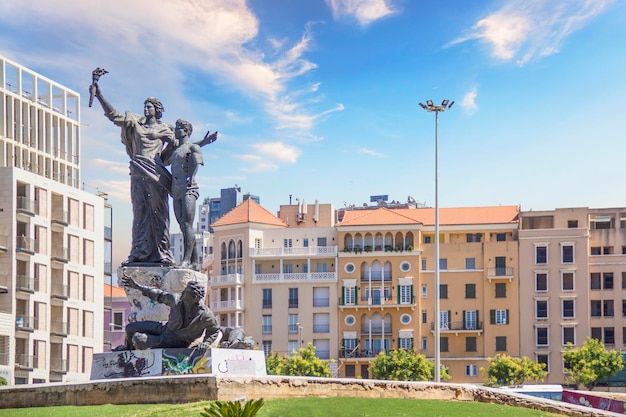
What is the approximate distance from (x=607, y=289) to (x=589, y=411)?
7826 cm

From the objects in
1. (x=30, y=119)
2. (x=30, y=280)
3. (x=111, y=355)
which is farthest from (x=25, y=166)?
(x=111, y=355)

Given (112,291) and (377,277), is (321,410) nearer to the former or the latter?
(112,291)

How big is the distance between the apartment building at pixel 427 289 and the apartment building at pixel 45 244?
26.8m

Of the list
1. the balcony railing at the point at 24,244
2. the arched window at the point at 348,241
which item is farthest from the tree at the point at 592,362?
the balcony railing at the point at 24,244

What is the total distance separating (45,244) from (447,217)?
42.0 metres

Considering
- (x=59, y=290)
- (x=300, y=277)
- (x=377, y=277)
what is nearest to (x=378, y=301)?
(x=377, y=277)

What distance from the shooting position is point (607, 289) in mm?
104500

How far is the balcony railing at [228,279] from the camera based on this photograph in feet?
359

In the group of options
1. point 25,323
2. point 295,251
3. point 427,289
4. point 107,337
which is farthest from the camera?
point 295,251

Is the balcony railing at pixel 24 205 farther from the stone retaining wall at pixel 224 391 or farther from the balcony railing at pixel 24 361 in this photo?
the stone retaining wall at pixel 224 391

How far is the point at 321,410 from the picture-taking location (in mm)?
25156

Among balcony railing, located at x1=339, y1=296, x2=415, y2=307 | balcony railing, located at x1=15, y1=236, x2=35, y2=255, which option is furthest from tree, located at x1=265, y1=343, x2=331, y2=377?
balcony railing, located at x1=15, y1=236, x2=35, y2=255

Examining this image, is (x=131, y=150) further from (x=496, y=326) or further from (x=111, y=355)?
(x=496, y=326)

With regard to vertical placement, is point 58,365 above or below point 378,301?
below
